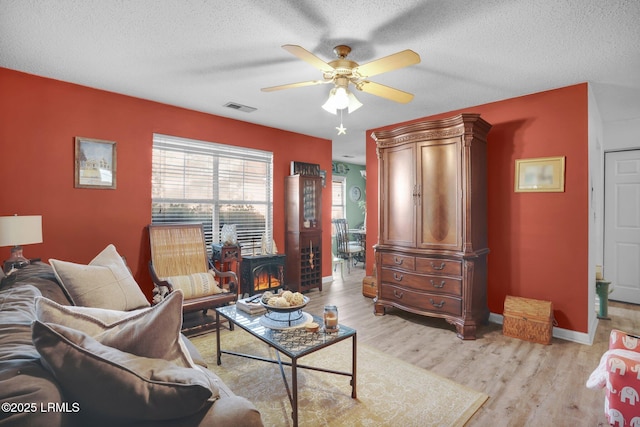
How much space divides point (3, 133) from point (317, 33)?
3.00 m

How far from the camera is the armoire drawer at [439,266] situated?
335 cm

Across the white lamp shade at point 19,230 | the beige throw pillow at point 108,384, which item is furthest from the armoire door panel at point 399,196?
the white lamp shade at point 19,230

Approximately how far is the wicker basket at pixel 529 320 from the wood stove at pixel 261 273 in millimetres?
2930

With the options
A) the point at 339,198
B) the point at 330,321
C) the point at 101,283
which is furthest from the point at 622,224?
the point at 101,283

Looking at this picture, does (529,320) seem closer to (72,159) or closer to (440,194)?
(440,194)

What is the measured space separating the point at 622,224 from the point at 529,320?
8.77ft

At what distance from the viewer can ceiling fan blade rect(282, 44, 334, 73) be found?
6.13ft

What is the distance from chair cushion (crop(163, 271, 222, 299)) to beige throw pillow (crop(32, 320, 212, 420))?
2.56m

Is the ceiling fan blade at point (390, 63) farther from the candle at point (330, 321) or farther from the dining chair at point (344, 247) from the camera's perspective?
the dining chair at point (344, 247)

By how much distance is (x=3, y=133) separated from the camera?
288 cm

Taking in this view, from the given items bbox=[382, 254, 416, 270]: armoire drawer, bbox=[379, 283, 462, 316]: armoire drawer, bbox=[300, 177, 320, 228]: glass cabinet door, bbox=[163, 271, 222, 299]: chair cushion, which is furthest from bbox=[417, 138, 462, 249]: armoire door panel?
bbox=[163, 271, 222, 299]: chair cushion

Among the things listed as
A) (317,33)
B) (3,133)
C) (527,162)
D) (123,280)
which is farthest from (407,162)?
(3,133)

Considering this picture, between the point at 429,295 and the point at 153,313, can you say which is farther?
the point at 429,295

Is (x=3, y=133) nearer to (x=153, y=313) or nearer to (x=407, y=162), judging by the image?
(x=153, y=313)
